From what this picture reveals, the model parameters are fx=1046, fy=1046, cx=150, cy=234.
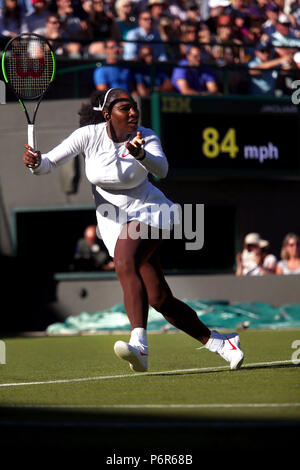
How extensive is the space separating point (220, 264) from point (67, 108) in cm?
401

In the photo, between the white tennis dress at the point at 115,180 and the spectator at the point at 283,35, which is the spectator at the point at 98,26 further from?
the white tennis dress at the point at 115,180

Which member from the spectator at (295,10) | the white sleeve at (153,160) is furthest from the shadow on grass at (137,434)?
the spectator at (295,10)

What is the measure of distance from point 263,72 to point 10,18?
397cm

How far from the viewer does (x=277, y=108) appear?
16125 millimetres

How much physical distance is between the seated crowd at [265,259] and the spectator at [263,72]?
278 cm

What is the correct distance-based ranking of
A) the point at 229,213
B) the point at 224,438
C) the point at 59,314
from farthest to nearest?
1. the point at 229,213
2. the point at 59,314
3. the point at 224,438

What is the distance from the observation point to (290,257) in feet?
48.8

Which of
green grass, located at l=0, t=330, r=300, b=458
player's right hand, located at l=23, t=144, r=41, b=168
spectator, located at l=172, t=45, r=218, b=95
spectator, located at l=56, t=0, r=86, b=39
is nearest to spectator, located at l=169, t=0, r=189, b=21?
spectator, located at l=172, t=45, r=218, b=95

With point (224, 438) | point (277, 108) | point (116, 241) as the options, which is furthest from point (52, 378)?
point (277, 108)

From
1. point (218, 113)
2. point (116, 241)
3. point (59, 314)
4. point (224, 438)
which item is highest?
point (218, 113)

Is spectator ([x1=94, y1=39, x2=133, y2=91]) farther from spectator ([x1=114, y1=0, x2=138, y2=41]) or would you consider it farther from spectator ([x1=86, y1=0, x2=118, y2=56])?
spectator ([x1=114, y1=0, x2=138, y2=41])

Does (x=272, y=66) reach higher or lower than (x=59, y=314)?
higher
